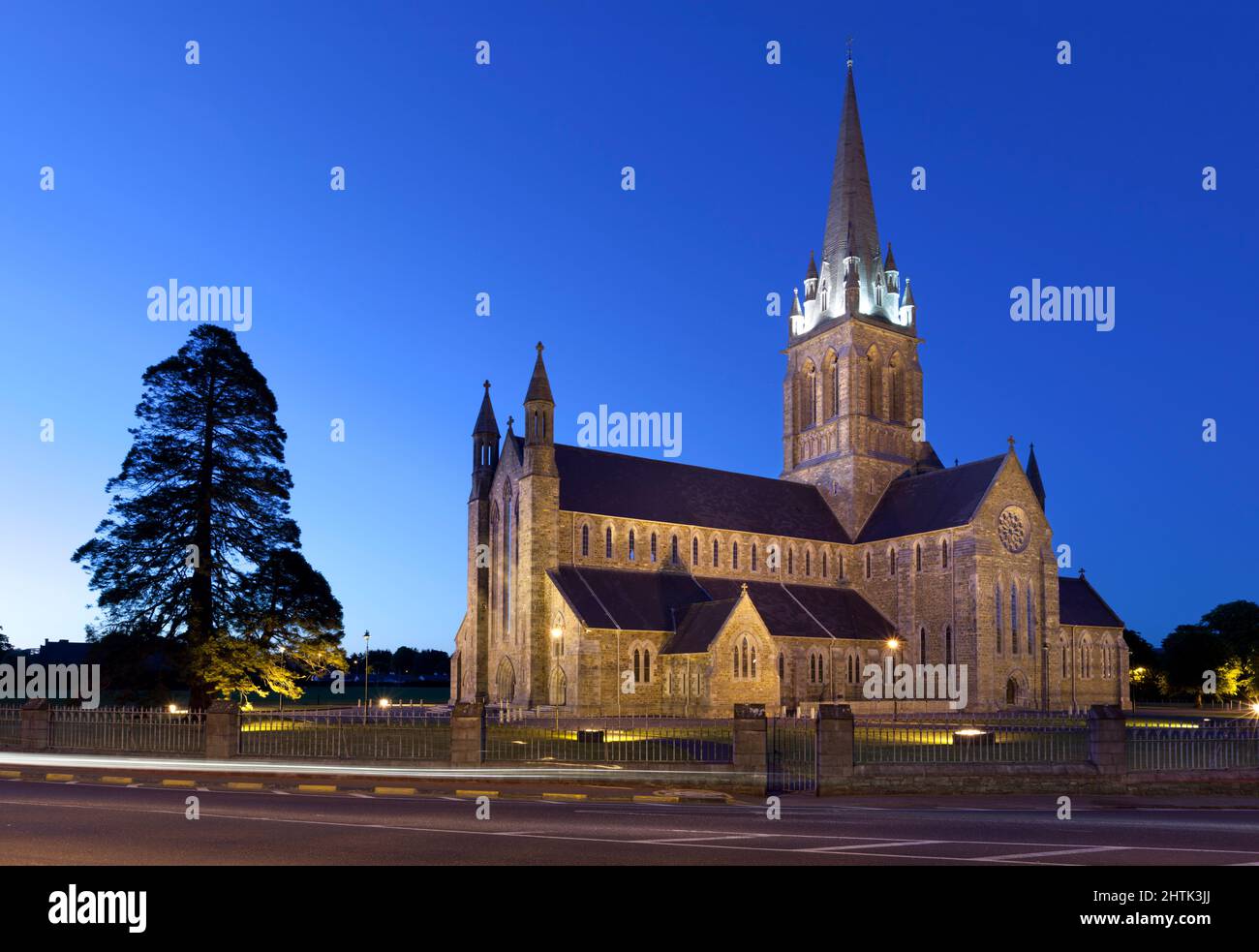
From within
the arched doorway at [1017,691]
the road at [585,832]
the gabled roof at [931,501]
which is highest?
the gabled roof at [931,501]

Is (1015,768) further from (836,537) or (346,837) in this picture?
(836,537)

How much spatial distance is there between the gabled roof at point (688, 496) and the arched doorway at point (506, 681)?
8926 mm

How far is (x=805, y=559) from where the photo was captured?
212ft

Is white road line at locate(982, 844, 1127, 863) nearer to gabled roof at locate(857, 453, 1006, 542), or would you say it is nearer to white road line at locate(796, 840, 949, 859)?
white road line at locate(796, 840, 949, 859)

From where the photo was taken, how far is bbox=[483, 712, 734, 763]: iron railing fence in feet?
91.1

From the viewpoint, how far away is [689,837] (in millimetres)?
13852

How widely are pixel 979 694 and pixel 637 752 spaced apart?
110ft

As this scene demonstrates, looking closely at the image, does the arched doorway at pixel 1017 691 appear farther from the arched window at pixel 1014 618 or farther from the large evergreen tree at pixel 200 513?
the large evergreen tree at pixel 200 513

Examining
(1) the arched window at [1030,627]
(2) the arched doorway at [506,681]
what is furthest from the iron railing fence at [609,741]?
(1) the arched window at [1030,627]

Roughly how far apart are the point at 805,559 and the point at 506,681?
833 inches

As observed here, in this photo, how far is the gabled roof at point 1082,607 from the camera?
6914 centimetres

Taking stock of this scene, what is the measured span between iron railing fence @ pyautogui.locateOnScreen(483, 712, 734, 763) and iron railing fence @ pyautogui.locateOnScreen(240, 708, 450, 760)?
2.08 metres
